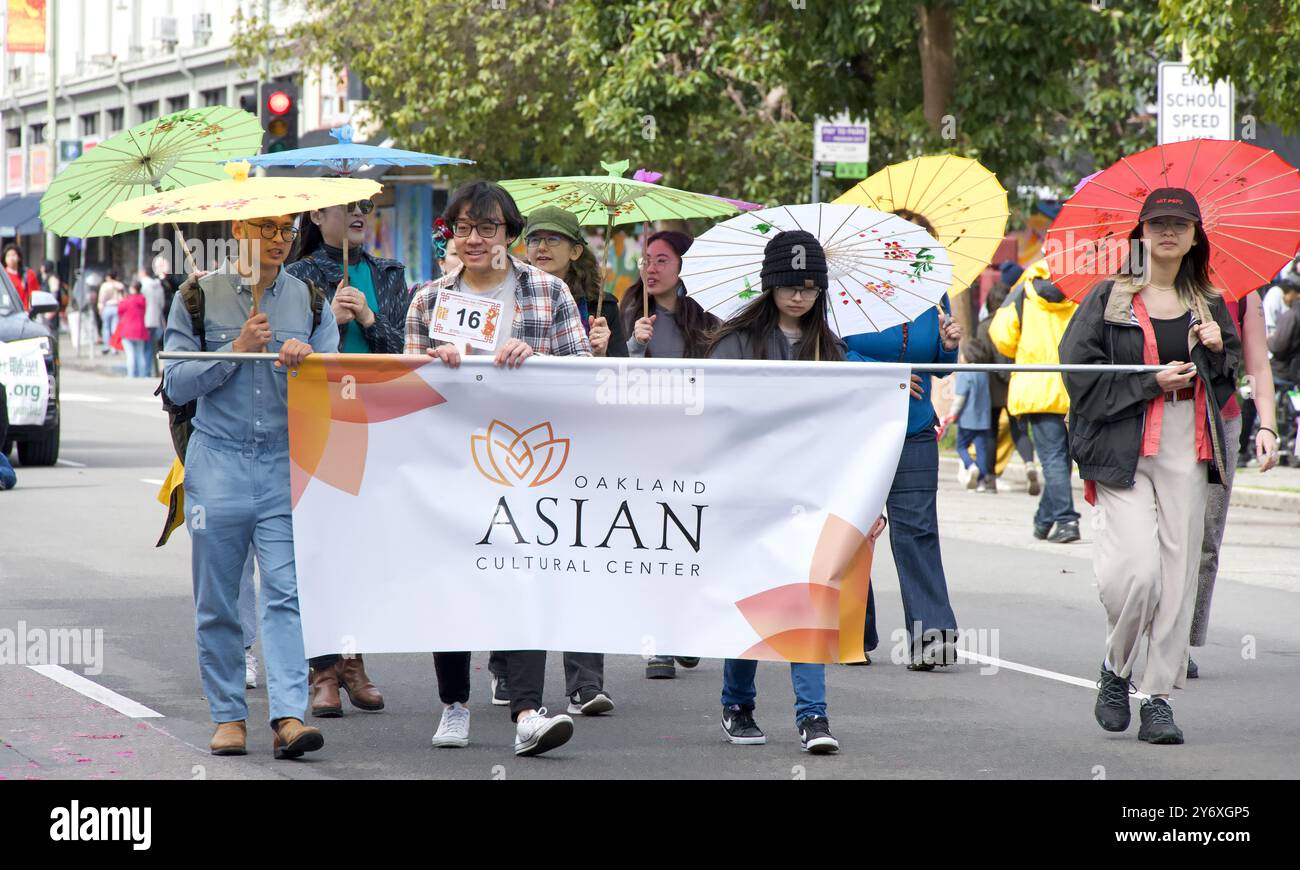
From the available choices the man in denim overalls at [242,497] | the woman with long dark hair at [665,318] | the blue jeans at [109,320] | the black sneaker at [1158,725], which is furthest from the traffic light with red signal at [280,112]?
the blue jeans at [109,320]

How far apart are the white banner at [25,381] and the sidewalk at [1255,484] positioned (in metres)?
8.70

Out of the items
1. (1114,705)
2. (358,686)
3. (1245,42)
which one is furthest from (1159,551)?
(1245,42)

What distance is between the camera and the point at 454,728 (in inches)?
271

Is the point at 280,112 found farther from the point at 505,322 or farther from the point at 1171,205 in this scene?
the point at 1171,205

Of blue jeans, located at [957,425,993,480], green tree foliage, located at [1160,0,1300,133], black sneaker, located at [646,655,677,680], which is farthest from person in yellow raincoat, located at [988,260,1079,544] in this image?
black sneaker, located at [646,655,677,680]

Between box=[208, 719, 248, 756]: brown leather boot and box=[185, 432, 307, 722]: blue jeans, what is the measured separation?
0.11 ft

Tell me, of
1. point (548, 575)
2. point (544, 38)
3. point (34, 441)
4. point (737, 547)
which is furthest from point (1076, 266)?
point (544, 38)

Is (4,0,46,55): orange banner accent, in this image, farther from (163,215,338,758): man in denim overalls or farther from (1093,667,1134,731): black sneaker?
(1093,667,1134,731): black sneaker

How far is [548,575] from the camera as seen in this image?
21.6ft

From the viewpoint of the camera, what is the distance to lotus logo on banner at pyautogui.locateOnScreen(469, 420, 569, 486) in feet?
21.6
